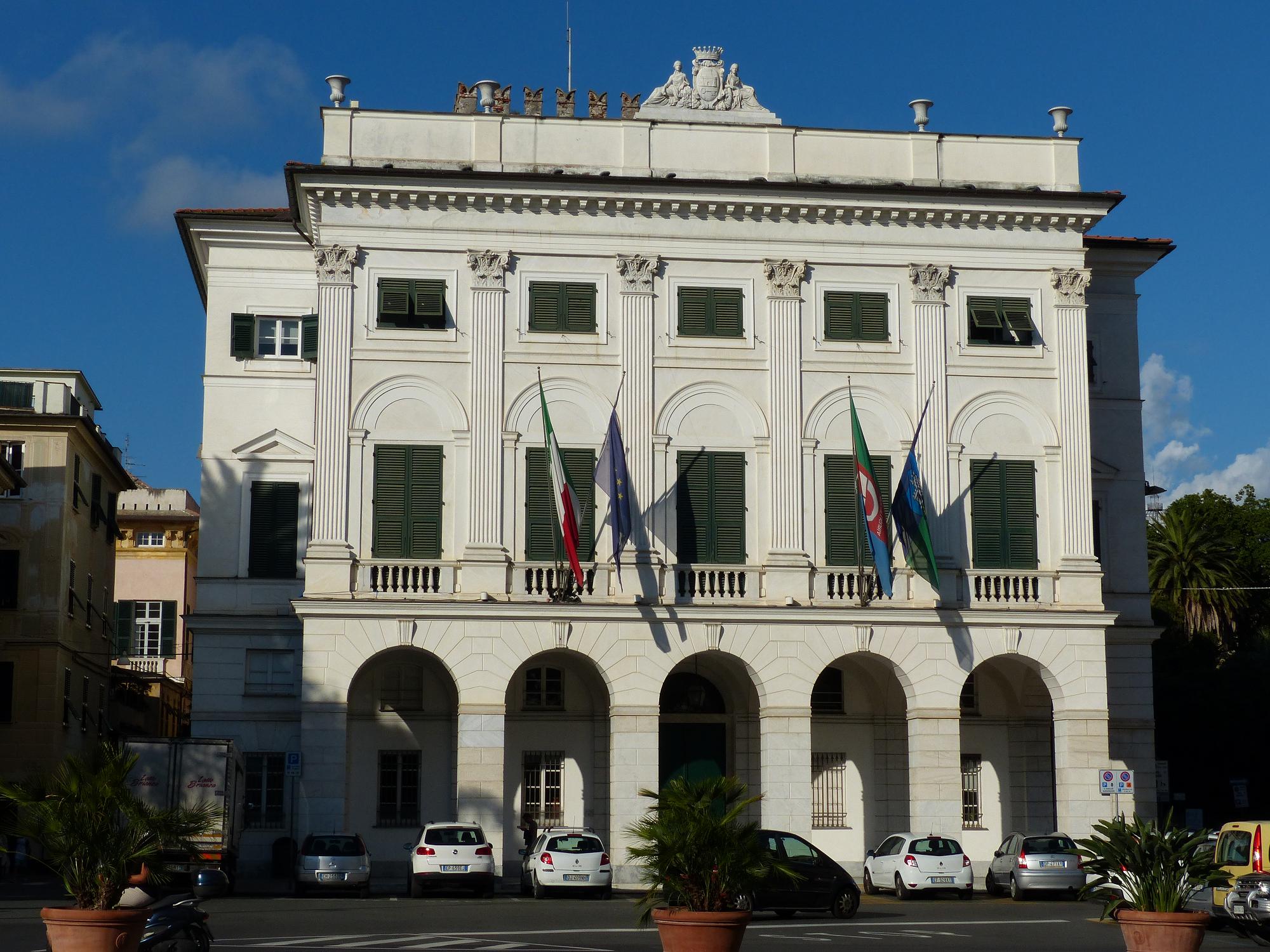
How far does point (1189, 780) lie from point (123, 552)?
44.8 m

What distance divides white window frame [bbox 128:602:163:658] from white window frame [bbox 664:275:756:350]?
129ft

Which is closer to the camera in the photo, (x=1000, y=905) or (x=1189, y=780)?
(x=1000, y=905)

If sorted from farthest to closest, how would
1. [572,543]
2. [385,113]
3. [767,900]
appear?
[385,113], [572,543], [767,900]

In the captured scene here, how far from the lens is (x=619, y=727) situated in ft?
121

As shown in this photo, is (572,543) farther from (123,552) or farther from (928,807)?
(123,552)

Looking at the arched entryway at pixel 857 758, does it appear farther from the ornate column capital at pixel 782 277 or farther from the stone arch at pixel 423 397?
the stone arch at pixel 423 397

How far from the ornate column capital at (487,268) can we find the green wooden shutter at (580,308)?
153 centimetres

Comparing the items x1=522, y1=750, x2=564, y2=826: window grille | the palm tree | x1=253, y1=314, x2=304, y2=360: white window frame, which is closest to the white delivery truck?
x1=522, y1=750, x2=564, y2=826: window grille

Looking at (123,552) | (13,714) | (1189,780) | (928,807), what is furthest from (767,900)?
(123,552)

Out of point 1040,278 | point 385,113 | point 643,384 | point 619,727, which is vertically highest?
point 385,113

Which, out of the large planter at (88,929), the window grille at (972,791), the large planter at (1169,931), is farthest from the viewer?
the window grille at (972,791)

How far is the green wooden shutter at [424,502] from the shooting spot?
37.4 metres

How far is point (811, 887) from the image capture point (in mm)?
29953

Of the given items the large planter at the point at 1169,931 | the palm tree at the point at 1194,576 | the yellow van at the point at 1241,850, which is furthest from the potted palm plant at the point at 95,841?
the palm tree at the point at 1194,576
